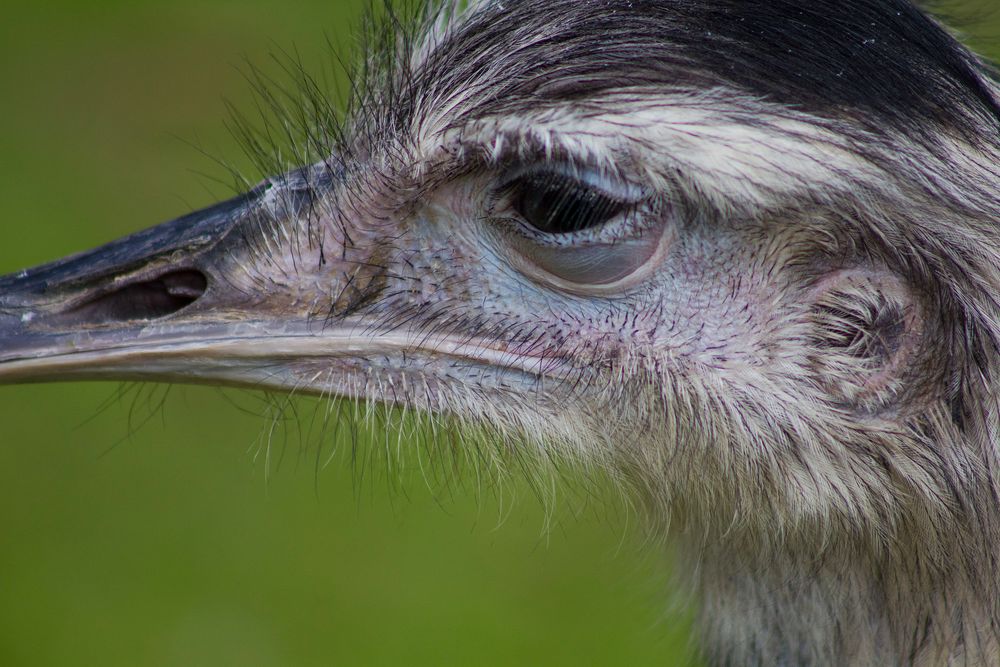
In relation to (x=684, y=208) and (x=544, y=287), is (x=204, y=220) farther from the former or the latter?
(x=684, y=208)

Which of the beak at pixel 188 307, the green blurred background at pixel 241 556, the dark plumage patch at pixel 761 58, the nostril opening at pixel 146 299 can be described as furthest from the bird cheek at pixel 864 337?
the green blurred background at pixel 241 556

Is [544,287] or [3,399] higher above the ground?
[3,399]

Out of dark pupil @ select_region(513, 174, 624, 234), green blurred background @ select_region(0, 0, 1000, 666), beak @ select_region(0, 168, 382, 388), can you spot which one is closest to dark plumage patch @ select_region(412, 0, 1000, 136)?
dark pupil @ select_region(513, 174, 624, 234)

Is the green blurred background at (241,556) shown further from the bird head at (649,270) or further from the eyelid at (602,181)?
the eyelid at (602,181)

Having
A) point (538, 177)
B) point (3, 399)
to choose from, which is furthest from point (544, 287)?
point (3, 399)

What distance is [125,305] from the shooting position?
1932 millimetres

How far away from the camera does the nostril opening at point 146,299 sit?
1.92 meters

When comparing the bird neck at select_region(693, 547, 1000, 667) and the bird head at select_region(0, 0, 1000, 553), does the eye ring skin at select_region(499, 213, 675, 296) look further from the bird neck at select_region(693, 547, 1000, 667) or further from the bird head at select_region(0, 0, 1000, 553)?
the bird neck at select_region(693, 547, 1000, 667)

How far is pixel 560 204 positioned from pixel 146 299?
624 mm

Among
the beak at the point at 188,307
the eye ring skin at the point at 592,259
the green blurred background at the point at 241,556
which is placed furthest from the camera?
the green blurred background at the point at 241,556

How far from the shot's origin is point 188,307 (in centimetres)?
189

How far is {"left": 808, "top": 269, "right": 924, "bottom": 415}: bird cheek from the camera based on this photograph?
1.69 meters

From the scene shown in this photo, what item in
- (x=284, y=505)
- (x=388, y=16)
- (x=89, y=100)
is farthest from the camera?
(x=89, y=100)

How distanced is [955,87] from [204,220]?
1.07 metres
